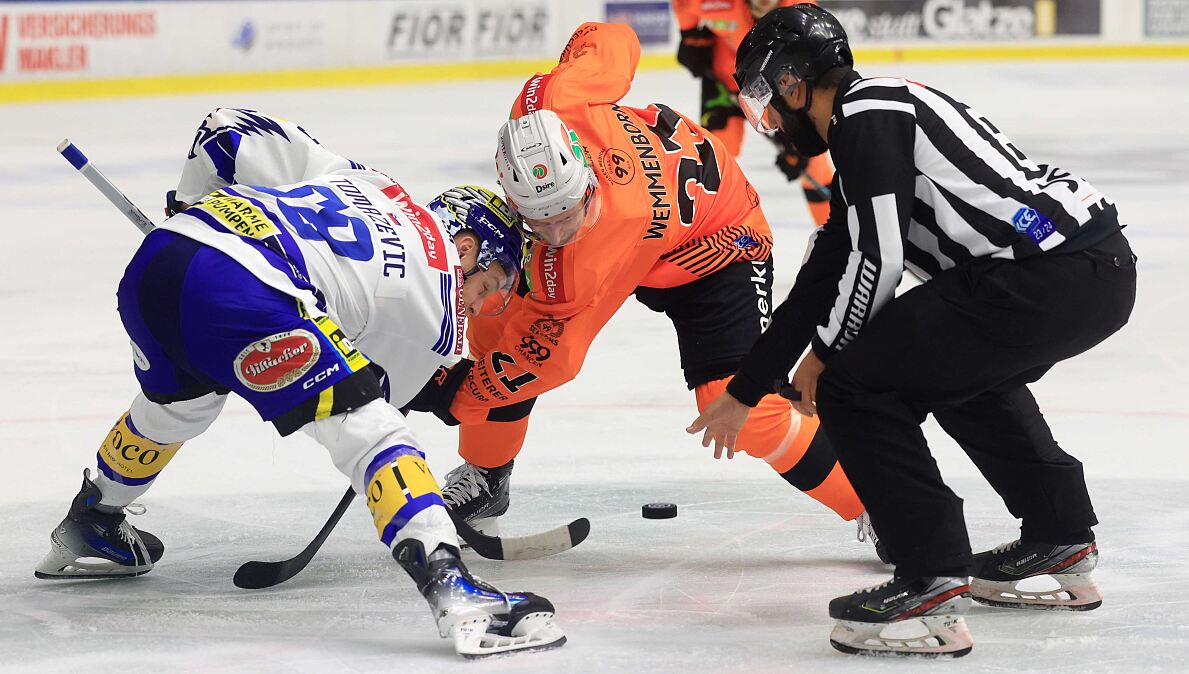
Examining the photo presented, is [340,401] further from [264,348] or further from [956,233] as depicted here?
[956,233]

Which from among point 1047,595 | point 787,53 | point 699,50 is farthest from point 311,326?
point 699,50

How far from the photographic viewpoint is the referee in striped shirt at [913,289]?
8.33 ft

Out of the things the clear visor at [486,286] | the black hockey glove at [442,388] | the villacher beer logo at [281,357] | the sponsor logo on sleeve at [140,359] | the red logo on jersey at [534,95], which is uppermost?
the red logo on jersey at [534,95]

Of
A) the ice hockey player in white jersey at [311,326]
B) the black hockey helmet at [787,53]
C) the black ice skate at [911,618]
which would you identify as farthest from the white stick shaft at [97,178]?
the black ice skate at [911,618]

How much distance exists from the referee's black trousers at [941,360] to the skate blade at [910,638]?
85 mm

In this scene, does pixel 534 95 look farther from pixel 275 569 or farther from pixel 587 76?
pixel 275 569

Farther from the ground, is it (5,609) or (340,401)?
(340,401)

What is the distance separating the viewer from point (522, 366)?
318 cm

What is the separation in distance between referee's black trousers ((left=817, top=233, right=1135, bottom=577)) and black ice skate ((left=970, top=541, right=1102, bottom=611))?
0.96 ft

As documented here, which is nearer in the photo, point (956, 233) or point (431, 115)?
point (956, 233)

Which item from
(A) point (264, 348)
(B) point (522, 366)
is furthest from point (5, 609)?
(B) point (522, 366)

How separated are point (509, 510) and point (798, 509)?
0.64m

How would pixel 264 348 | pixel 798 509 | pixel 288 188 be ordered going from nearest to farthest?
pixel 264 348
pixel 288 188
pixel 798 509

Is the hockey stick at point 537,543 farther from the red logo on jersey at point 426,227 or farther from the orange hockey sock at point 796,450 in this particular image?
the red logo on jersey at point 426,227
